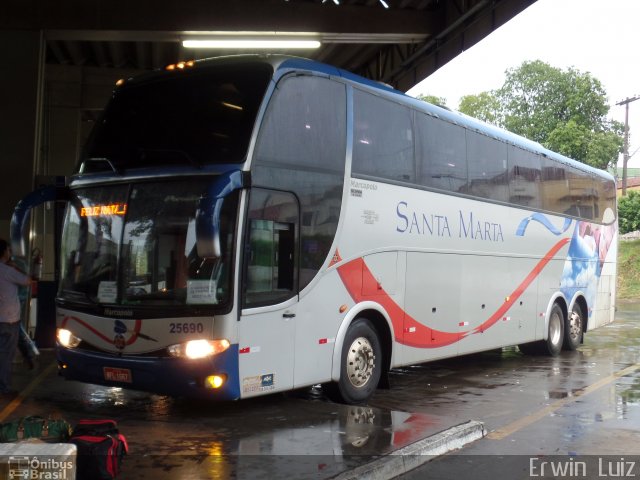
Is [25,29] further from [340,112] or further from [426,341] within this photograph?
[426,341]

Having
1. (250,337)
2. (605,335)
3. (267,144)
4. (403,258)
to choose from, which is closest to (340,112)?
(267,144)

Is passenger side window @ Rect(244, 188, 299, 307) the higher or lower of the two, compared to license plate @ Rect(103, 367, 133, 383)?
higher

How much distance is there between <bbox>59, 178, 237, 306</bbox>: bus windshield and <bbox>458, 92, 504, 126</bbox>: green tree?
2615 inches

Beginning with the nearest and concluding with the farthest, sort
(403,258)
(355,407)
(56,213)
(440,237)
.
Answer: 1. (355,407)
2. (56,213)
3. (403,258)
4. (440,237)

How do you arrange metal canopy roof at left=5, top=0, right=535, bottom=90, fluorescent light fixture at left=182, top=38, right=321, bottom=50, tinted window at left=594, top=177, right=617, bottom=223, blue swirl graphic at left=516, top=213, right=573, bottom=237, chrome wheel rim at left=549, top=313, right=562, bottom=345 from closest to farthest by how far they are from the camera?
Answer: blue swirl graphic at left=516, top=213, right=573, bottom=237
chrome wheel rim at left=549, top=313, right=562, bottom=345
metal canopy roof at left=5, top=0, right=535, bottom=90
fluorescent light fixture at left=182, top=38, right=321, bottom=50
tinted window at left=594, top=177, right=617, bottom=223

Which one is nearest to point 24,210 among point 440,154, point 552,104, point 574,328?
point 440,154

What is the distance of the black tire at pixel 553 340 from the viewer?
604 inches

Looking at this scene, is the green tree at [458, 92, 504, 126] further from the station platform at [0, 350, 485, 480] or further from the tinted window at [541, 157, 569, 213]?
the station platform at [0, 350, 485, 480]

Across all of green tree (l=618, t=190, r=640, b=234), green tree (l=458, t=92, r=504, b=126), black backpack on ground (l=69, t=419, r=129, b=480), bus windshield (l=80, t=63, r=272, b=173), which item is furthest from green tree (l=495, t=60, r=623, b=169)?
black backpack on ground (l=69, t=419, r=129, b=480)

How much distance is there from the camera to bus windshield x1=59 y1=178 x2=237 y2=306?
7.44 meters

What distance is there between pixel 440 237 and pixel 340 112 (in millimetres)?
2932

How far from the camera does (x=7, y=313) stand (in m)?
9.01

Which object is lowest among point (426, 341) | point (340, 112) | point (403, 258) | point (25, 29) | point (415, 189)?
point (426, 341)

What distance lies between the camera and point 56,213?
934 centimetres
